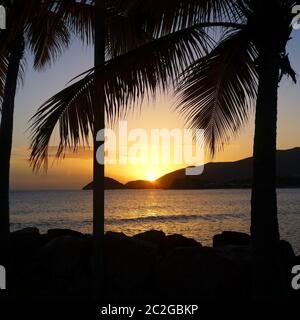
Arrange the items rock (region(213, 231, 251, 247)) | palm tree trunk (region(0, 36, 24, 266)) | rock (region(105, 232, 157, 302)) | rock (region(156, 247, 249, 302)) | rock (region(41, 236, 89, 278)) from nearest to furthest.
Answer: rock (region(156, 247, 249, 302)) < rock (region(105, 232, 157, 302)) < palm tree trunk (region(0, 36, 24, 266)) < rock (region(41, 236, 89, 278)) < rock (region(213, 231, 251, 247))

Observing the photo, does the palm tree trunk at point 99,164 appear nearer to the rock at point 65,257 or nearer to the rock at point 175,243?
the rock at point 65,257

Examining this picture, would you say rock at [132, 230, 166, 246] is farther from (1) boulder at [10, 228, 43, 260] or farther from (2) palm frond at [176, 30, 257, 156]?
(2) palm frond at [176, 30, 257, 156]

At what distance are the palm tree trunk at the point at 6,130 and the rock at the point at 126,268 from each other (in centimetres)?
237

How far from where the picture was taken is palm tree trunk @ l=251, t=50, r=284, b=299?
21.1ft

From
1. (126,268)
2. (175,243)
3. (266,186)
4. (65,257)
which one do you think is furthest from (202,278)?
(175,243)

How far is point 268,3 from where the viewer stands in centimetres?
645

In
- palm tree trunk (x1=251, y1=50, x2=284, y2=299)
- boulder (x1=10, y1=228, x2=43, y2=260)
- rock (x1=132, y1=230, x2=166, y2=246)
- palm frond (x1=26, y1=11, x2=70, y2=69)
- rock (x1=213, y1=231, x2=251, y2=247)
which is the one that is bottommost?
rock (x1=213, y1=231, x2=251, y2=247)

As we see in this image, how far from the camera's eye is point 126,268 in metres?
10.6

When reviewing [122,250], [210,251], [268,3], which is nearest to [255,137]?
[268,3]

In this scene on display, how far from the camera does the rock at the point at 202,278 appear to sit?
29.7ft

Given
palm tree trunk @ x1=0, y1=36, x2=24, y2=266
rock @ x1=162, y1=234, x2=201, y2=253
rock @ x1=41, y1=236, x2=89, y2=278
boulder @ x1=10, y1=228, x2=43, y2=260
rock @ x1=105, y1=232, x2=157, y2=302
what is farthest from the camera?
rock @ x1=162, y1=234, x2=201, y2=253

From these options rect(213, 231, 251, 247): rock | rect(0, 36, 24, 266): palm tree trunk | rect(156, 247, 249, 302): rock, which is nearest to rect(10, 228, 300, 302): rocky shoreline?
rect(156, 247, 249, 302): rock

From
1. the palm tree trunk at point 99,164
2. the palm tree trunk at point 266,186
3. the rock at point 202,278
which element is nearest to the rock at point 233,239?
the rock at point 202,278

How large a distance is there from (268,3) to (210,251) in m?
4.65
